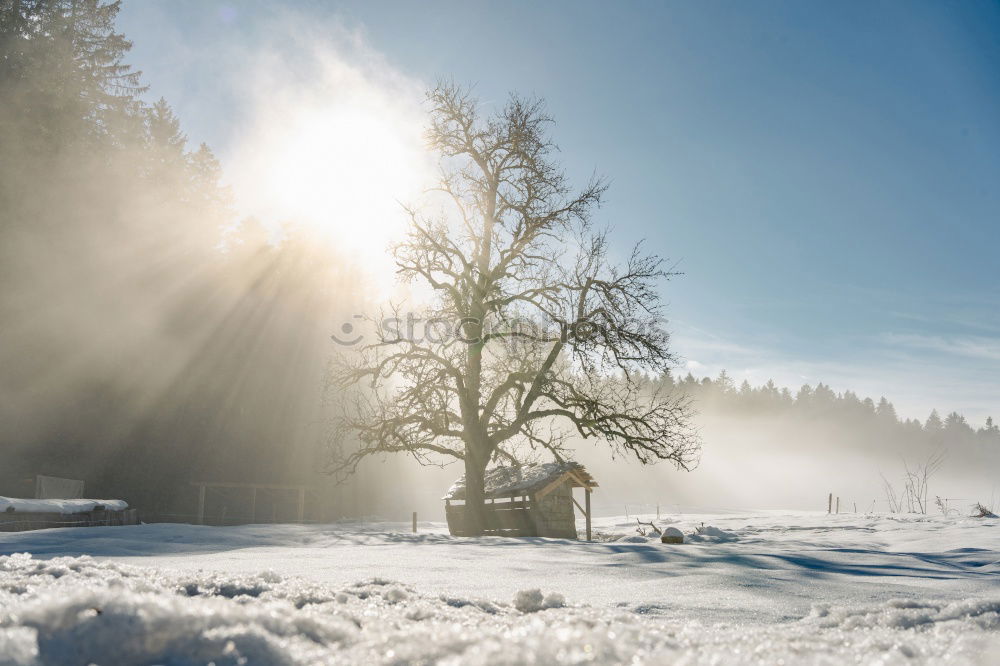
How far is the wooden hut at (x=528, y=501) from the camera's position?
20047 millimetres

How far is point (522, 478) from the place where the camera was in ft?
66.8

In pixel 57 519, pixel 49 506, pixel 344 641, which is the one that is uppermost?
pixel 344 641

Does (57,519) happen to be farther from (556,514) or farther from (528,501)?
(556,514)

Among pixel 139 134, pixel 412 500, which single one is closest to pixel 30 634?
pixel 139 134

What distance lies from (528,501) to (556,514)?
1.15m

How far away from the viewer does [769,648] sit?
127 cm

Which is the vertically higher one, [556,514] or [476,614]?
[476,614]

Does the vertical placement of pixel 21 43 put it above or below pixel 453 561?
above

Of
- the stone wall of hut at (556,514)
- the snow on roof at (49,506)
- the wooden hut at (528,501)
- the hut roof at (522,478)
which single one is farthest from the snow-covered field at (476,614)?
the stone wall of hut at (556,514)

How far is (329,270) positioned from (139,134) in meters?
12.6

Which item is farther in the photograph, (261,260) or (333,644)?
(261,260)

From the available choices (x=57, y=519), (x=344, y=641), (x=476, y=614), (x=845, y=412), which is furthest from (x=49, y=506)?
(x=845, y=412)

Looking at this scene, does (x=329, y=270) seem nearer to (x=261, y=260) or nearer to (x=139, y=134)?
(x=261, y=260)

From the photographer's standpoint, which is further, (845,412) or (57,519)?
(845,412)
